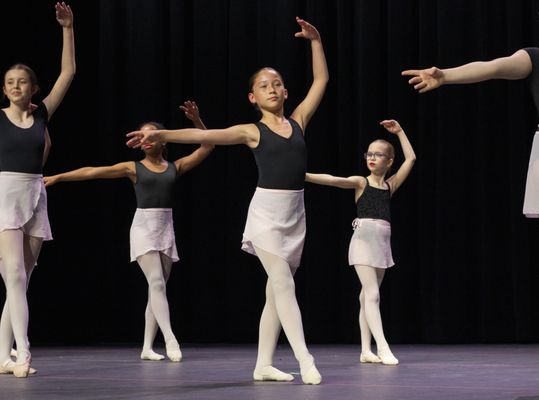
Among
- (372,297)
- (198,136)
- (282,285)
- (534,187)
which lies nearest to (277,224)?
(282,285)

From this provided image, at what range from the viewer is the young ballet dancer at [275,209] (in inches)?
153

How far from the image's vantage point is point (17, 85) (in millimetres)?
4469

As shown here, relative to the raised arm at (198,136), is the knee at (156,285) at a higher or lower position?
lower

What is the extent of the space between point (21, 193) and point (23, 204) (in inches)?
2.1

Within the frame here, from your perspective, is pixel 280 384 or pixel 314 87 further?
pixel 314 87

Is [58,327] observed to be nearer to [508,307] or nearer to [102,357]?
[102,357]

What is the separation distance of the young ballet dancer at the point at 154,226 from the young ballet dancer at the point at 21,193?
0.93m

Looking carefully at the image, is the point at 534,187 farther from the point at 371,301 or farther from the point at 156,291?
the point at 156,291

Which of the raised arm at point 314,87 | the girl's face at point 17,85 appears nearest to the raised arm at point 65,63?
the girl's face at point 17,85

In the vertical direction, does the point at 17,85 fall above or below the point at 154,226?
above

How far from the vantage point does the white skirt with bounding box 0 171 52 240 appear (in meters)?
4.36

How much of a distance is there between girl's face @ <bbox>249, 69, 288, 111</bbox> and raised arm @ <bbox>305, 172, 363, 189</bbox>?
1098mm

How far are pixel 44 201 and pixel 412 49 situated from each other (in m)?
3.74

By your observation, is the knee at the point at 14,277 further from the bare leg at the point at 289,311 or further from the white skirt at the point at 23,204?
the bare leg at the point at 289,311
